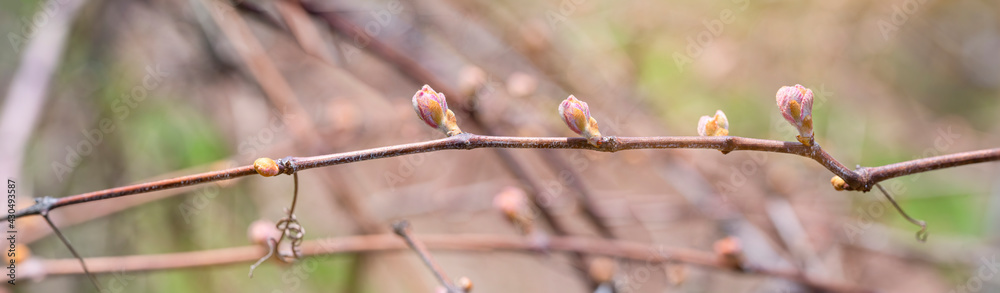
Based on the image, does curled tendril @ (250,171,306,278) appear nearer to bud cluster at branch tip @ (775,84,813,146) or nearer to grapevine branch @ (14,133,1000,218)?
grapevine branch @ (14,133,1000,218)

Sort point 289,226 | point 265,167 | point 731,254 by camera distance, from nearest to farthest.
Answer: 1. point 265,167
2. point 289,226
3. point 731,254

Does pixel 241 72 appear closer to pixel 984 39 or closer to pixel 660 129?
pixel 660 129

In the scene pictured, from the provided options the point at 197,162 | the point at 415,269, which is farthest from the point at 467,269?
the point at 197,162

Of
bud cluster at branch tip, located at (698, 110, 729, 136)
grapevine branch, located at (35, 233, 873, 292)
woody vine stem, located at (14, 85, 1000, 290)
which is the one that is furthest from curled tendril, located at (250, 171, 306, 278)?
bud cluster at branch tip, located at (698, 110, 729, 136)

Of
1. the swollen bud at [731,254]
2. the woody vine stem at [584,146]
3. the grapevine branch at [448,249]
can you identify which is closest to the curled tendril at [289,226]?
the woody vine stem at [584,146]

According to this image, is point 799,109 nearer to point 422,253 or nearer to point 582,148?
point 582,148

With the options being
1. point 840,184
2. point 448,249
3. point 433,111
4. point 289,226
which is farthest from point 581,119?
point 448,249

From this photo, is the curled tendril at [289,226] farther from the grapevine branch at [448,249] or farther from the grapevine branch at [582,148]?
the grapevine branch at [448,249]
